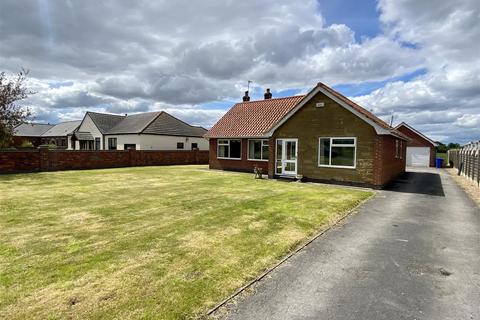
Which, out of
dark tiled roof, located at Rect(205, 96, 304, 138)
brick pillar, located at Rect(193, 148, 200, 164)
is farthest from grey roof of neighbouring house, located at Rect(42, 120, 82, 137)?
dark tiled roof, located at Rect(205, 96, 304, 138)

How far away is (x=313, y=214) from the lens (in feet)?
29.3

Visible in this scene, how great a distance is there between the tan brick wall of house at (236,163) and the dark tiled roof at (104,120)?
21232mm

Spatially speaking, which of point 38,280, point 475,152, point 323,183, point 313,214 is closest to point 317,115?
point 323,183

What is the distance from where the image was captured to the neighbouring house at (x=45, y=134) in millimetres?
50531

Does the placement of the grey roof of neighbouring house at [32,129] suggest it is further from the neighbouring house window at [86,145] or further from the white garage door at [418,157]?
the white garage door at [418,157]

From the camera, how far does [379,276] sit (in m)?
4.96

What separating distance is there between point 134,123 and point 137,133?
522cm

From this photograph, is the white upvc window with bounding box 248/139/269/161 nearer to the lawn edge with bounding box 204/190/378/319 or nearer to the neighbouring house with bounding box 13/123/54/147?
the lawn edge with bounding box 204/190/378/319

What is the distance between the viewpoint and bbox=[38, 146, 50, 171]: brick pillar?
22.5m

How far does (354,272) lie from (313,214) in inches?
152

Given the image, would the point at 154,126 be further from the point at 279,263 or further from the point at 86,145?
the point at 279,263

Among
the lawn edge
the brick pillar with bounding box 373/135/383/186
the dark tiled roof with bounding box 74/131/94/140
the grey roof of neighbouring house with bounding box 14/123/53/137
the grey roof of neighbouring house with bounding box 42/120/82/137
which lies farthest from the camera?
the grey roof of neighbouring house with bounding box 14/123/53/137

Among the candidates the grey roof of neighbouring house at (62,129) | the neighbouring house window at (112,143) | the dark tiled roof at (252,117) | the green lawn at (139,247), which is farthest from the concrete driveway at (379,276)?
the grey roof of neighbouring house at (62,129)

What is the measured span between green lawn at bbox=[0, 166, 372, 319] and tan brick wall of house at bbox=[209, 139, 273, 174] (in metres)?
10.0
